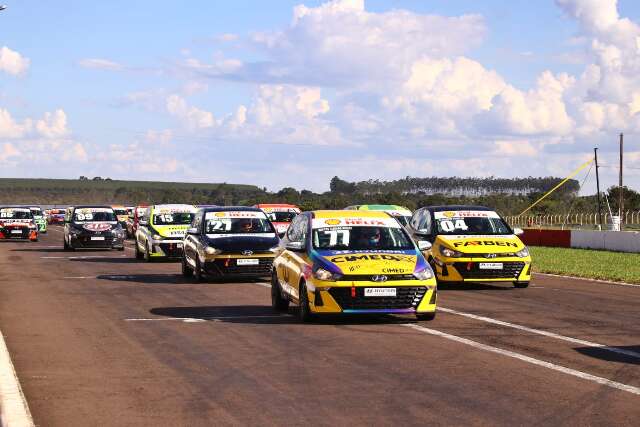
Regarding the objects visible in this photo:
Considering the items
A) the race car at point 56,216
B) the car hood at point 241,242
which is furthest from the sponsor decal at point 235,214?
the race car at point 56,216

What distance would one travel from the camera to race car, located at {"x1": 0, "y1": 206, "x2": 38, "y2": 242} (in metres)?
51.8

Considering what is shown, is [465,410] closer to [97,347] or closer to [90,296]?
[97,347]

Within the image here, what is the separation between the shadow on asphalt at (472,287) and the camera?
2225 cm

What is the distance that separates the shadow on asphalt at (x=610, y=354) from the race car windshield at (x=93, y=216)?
101 feet

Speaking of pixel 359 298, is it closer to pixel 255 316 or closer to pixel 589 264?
pixel 255 316

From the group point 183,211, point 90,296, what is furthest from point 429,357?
point 183,211

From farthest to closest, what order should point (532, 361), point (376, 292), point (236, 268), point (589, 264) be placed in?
point (589, 264)
point (236, 268)
point (376, 292)
point (532, 361)

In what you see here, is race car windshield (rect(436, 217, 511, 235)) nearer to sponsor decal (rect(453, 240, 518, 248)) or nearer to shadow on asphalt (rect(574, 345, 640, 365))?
sponsor decal (rect(453, 240, 518, 248))

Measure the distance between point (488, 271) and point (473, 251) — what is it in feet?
1.51

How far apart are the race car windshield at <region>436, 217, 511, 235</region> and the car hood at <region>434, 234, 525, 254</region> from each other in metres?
0.44

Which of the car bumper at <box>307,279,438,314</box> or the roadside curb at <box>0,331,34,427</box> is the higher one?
the car bumper at <box>307,279,438,314</box>

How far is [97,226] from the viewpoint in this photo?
4112 centimetres

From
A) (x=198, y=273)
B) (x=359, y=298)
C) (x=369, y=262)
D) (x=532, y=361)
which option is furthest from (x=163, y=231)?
(x=532, y=361)

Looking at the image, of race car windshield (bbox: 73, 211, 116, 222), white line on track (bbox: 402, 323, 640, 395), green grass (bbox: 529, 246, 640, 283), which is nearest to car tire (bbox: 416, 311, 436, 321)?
white line on track (bbox: 402, 323, 640, 395)
